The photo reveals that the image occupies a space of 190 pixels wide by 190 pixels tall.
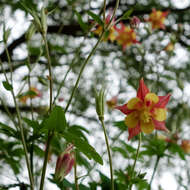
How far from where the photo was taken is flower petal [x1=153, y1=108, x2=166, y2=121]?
903 millimetres

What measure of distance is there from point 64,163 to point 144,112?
12.1 inches

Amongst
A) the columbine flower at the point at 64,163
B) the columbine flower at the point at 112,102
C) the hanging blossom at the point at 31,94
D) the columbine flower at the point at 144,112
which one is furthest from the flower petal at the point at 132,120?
the columbine flower at the point at 112,102

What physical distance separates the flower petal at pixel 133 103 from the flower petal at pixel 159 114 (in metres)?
0.07

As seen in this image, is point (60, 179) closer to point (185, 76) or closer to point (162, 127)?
point (162, 127)

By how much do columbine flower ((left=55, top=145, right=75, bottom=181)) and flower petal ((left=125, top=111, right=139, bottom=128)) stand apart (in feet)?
0.63

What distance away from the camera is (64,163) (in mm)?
789

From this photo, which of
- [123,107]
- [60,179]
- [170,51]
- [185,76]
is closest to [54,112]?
[60,179]

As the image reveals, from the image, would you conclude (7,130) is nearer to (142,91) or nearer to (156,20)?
(142,91)

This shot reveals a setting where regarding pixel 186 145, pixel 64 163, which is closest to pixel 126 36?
pixel 186 145

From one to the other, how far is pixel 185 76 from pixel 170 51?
110 centimetres

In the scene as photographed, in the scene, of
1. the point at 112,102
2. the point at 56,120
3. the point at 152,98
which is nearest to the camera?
the point at 56,120

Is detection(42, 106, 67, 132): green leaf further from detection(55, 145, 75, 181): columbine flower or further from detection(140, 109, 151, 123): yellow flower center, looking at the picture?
detection(140, 109, 151, 123): yellow flower center

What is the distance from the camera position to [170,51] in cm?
170

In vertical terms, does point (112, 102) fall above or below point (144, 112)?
above
